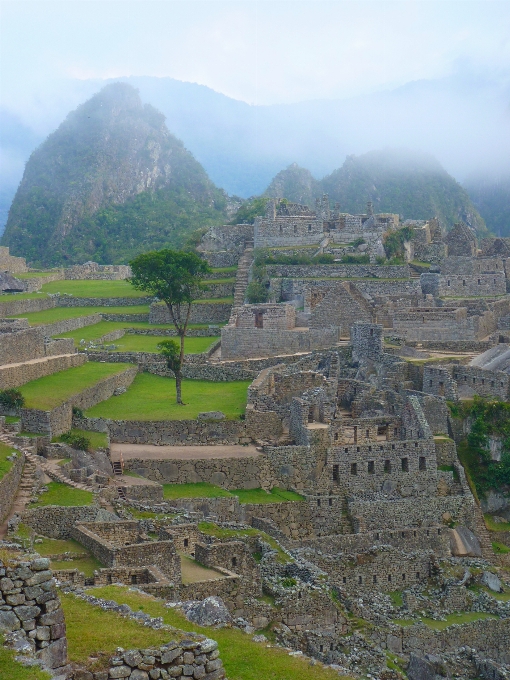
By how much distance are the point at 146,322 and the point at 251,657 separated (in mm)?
33587

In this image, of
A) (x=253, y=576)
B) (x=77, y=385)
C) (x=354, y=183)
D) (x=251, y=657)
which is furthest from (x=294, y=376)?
(x=354, y=183)

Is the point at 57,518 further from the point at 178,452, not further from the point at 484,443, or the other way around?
the point at 484,443

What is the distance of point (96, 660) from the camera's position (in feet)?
36.4

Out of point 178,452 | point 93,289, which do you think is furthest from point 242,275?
point 178,452

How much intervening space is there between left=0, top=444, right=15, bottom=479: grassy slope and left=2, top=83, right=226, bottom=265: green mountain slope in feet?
209

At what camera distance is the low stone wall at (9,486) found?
23.3 meters

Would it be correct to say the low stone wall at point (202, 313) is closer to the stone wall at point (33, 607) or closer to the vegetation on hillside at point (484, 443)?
the vegetation on hillside at point (484, 443)

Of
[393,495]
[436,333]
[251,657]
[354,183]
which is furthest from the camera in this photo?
[354,183]

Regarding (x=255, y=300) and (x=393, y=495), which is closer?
(x=393, y=495)

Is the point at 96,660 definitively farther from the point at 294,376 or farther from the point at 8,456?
the point at 294,376

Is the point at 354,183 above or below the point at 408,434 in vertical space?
above

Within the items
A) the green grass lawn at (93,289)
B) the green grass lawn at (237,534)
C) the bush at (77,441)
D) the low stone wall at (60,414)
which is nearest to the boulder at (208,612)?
the green grass lawn at (237,534)

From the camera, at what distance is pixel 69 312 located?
4878 cm

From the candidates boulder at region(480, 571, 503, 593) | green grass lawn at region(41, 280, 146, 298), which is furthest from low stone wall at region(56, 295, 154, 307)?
boulder at region(480, 571, 503, 593)
